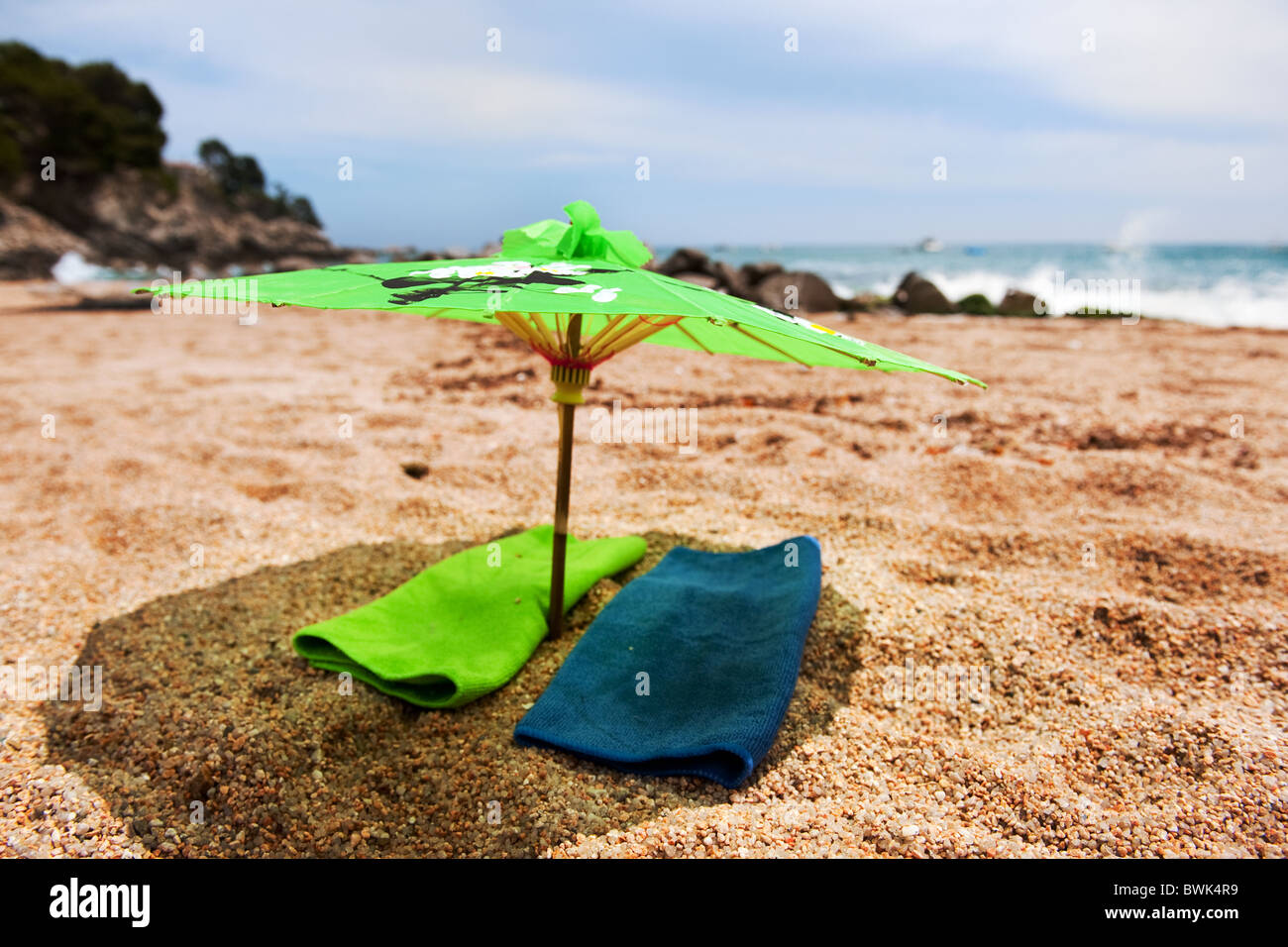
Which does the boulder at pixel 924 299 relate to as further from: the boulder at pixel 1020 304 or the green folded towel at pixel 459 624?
the green folded towel at pixel 459 624

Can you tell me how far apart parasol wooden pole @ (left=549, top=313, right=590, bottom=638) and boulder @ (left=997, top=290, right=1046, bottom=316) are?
38.1 ft

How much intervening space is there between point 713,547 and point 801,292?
9226 millimetres

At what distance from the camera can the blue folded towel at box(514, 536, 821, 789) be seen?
2.00 metres

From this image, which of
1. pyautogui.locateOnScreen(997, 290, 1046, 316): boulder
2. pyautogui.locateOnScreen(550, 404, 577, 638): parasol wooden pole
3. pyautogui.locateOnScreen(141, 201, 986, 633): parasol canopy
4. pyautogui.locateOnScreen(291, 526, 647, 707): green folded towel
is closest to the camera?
pyautogui.locateOnScreen(141, 201, 986, 633): parasol canopy

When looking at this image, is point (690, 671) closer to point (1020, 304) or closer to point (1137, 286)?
point (1020, 304)

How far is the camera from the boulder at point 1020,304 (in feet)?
40.3

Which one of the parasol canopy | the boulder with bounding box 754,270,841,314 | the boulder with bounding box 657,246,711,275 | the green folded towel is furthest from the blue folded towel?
the boulder with bounding box 657,246,711,275

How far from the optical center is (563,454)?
2531 millimetres

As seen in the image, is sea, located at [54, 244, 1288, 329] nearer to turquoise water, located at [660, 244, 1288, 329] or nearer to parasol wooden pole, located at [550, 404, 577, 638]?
turquoise water, located at [660, 244, 1288, 329]

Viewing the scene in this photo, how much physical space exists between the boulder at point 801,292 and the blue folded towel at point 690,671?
9.05 metres

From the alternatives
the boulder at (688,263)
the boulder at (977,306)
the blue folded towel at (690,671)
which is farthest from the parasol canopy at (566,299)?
the boulder at (977,306)

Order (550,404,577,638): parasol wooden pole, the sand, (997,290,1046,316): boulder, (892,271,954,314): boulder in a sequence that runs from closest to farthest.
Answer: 1. the sand
2. (550,404,577,638): parasol wooden pole
3. (997,290,1046,316): boulder
4. (892,271,954,314): boulder
